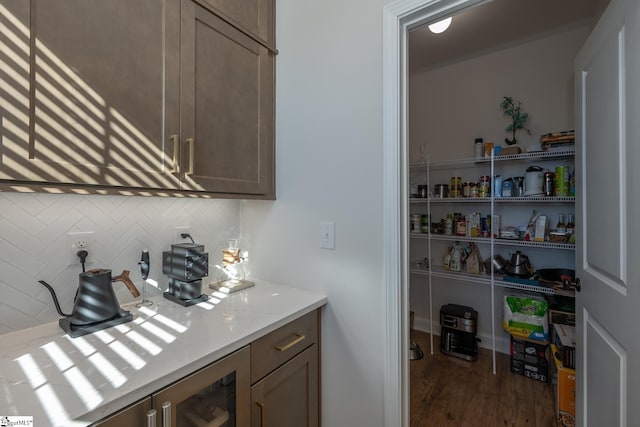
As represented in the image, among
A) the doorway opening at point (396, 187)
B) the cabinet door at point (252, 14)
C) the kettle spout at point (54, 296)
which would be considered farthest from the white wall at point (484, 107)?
the kettle spout at point (54, 296)

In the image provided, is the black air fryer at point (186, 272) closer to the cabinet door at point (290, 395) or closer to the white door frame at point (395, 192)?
the cabinet door at point (290, 395)

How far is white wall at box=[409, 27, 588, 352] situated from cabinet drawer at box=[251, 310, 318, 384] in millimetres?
2101

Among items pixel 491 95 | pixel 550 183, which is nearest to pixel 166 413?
pixel 550 183

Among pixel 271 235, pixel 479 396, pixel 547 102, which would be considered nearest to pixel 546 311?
pixel 479 396

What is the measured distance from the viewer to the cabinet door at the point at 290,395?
3.35 feet

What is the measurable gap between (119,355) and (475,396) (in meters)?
2.23

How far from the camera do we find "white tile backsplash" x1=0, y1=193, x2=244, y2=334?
0.97 m

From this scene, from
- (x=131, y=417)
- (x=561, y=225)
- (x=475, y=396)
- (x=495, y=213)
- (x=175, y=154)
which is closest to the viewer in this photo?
(x=131, y=417)

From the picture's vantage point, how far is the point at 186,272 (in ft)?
3.98

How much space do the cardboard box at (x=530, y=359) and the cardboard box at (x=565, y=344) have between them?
6.0 inches

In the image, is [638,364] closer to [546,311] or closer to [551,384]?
[546,311]

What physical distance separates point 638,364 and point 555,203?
5.88ft

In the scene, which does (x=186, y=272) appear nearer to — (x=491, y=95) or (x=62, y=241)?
(x=62, y=241)

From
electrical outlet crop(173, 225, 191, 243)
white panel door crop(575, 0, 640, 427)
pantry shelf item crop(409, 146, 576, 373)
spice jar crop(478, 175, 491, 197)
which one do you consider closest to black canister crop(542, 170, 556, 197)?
pantry shelf item crop(409, 146, 576, 373)
